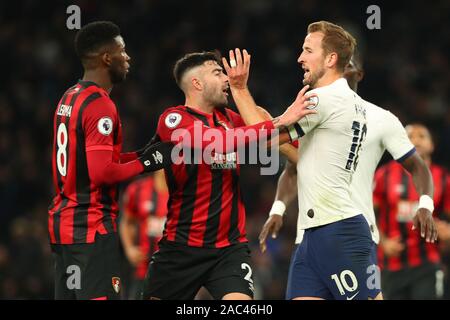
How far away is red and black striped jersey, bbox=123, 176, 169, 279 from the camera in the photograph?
8977 mm

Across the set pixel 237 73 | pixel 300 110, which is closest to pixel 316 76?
pixel 300 110

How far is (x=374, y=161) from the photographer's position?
20.2ft

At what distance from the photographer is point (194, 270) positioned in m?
5.81

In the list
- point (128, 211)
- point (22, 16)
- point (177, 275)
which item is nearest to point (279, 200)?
point (177, 275)

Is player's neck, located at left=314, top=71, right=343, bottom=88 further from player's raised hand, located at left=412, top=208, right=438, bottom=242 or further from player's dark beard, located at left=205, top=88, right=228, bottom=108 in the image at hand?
player's raised hand, located at left=412, top=208, right=438, bottom=242

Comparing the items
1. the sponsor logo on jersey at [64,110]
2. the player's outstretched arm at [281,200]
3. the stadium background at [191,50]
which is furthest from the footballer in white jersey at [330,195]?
the stadium background at [191,50]

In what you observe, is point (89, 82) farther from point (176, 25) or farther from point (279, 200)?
point (176, 25)

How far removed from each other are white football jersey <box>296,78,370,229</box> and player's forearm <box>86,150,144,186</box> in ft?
3.53

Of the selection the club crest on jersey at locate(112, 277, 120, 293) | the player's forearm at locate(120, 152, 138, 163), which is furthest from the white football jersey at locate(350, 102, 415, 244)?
the club crest on jersey at locate(112, 277, 120, 293)

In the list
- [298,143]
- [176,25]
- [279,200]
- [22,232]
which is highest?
[176,25]

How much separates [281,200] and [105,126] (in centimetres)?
155

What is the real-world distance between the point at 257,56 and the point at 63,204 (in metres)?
8.31

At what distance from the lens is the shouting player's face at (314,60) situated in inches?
220

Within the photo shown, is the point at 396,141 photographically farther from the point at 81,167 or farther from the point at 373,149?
the point at 81,167
